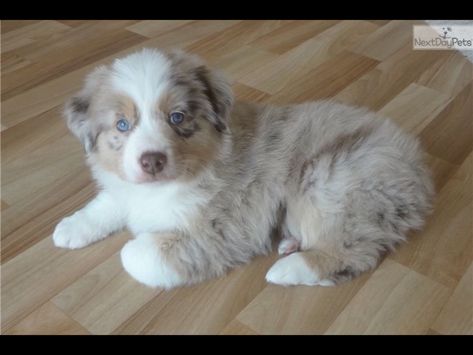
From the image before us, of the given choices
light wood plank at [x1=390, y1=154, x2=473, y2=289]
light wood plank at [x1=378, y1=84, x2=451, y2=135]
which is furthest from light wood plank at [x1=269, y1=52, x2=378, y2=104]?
light wood plank at [x1=390, y1=154, x2=473, y2=289]

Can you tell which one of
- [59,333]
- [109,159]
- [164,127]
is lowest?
[59,333]

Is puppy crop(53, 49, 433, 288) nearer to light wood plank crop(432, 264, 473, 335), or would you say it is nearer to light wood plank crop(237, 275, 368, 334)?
light wood plank crop(237, 275, 368, 334)

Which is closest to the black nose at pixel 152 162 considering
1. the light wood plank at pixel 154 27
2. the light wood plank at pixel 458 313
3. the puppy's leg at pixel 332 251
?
the puppy's leg at pixel 332 251

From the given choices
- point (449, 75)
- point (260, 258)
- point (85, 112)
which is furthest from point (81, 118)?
point (449, 75)

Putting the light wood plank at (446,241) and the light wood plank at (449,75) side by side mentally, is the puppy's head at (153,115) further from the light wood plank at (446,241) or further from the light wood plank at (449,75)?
the light wood plank at (449,75)

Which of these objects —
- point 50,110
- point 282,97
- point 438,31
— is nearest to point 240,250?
point 282,97

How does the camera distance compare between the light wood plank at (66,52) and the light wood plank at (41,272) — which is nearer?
the light wood plank at (41,272)

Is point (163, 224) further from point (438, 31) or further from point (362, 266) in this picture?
point (438, 31)

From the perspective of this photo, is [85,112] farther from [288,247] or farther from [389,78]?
[389,78]
